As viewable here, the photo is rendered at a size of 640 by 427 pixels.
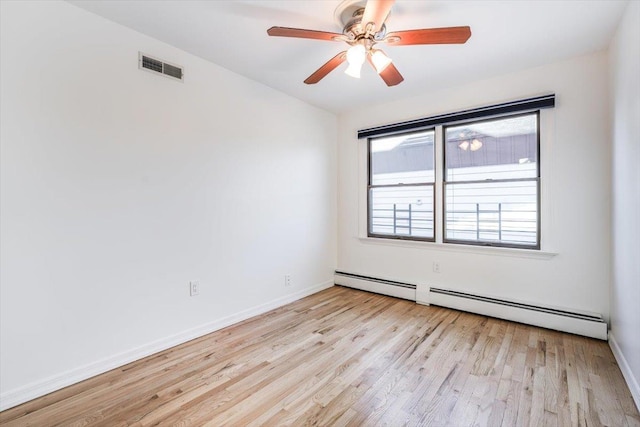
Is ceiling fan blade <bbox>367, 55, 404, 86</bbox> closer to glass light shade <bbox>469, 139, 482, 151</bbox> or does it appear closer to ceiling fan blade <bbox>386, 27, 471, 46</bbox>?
Result: ceiling fan blade <bbox>386, 27, 471, 46</bbox>

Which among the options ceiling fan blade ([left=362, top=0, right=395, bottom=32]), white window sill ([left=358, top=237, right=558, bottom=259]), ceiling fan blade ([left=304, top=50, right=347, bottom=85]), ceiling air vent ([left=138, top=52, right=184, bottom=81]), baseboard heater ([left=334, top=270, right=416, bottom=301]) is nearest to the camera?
ceiling fan blade ([left=362, top=0, right=395, bottom=32])

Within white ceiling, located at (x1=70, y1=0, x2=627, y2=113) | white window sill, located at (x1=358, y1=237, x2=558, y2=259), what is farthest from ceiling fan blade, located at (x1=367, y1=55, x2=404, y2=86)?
white window sill, located at (x1=358, y1=237, x2=558, y2=259)

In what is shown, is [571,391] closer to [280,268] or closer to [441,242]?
[441,242]

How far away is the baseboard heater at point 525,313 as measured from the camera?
8.55 feet

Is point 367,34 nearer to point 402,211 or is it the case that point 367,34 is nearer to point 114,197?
point 114,197

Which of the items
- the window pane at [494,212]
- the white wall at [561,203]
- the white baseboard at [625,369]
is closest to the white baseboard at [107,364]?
the white wall at [561,203]

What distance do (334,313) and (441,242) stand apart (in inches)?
60.7

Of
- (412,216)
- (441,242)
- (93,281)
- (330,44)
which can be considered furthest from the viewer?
(412,216)

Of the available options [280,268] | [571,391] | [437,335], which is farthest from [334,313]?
[571,391]

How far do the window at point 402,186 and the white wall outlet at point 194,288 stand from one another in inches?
95.2

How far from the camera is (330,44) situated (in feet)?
8.09

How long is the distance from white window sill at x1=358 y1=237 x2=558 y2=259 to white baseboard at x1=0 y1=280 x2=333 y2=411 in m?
1.79

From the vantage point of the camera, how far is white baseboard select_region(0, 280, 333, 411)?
1.80m

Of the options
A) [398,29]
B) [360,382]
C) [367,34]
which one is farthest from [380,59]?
[360,382]
